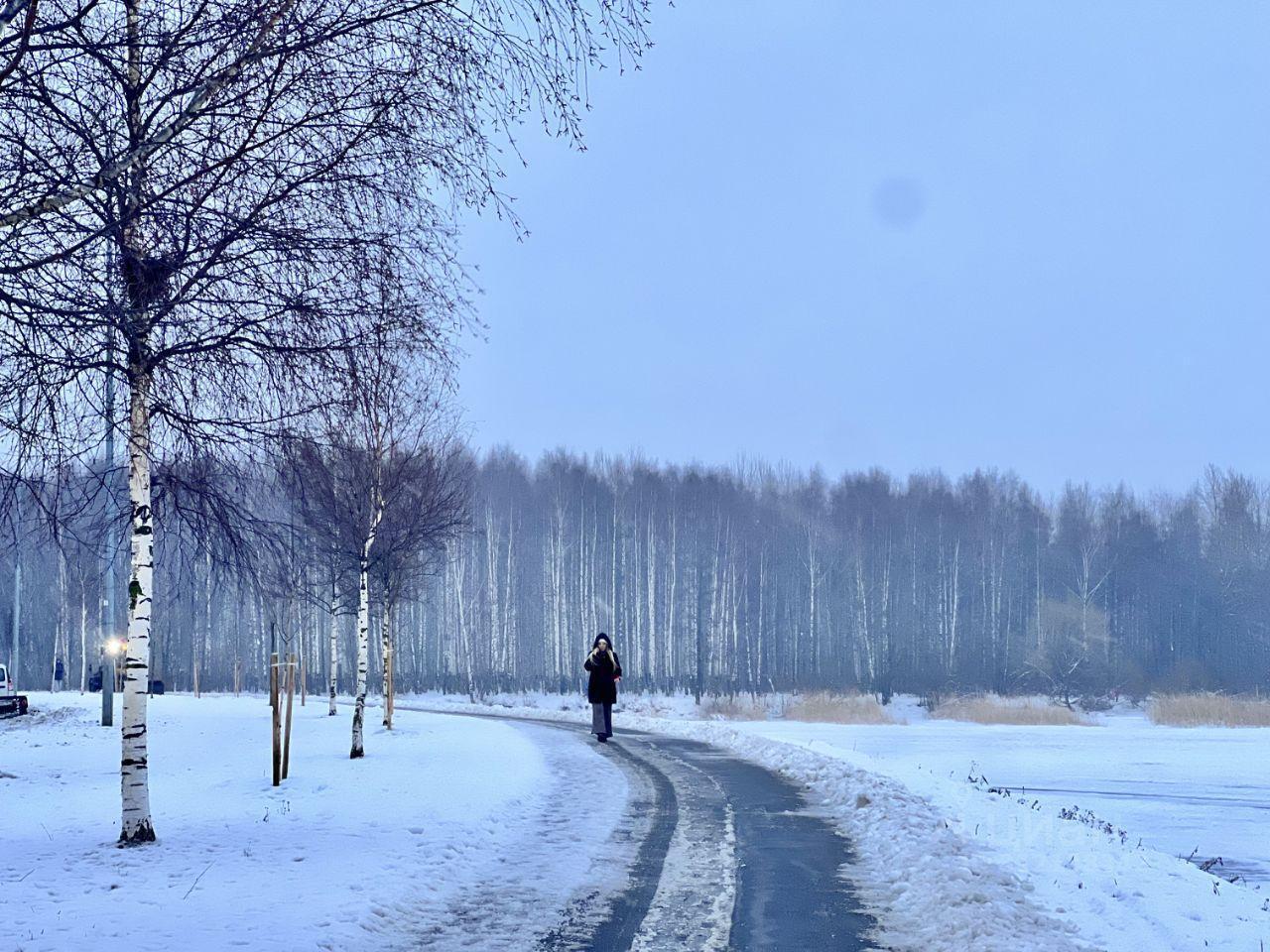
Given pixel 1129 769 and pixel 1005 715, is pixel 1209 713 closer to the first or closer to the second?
pixel 1005 715

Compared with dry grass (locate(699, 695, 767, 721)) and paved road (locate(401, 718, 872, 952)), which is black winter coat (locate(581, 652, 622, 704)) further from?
dry grass (locate(699, 695, 767, 721))

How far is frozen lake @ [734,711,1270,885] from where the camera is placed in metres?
14.0

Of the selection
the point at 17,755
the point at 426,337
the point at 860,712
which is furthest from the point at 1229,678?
the point at 426,337

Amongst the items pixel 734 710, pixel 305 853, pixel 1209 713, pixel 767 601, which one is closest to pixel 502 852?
pixel 305 853

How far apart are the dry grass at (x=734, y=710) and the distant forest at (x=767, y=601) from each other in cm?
863

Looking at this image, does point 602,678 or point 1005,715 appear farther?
point 1005,715

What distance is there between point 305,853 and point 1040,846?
6.46 meters

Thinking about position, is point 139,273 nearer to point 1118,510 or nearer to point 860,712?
point 860,712

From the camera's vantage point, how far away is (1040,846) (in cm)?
977

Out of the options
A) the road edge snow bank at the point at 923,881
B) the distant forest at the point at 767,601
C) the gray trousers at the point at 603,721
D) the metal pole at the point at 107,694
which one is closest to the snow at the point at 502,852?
the road edge snow bank at the point at 923,881

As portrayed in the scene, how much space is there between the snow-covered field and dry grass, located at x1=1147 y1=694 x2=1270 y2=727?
27283mm

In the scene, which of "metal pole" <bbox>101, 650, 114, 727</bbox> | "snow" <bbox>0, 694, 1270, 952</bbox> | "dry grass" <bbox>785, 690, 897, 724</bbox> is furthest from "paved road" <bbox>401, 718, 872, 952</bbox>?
"dry grass" <bbox>785, 690, 897, 724</bbox>

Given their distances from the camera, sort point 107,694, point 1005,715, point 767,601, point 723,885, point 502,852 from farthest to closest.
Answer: point 767,601 < point 1005,715 < point 107,694 < point 502,852 < point 723,885

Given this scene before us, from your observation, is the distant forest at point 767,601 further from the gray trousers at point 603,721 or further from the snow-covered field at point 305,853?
the snow-covered field at point 305,853
